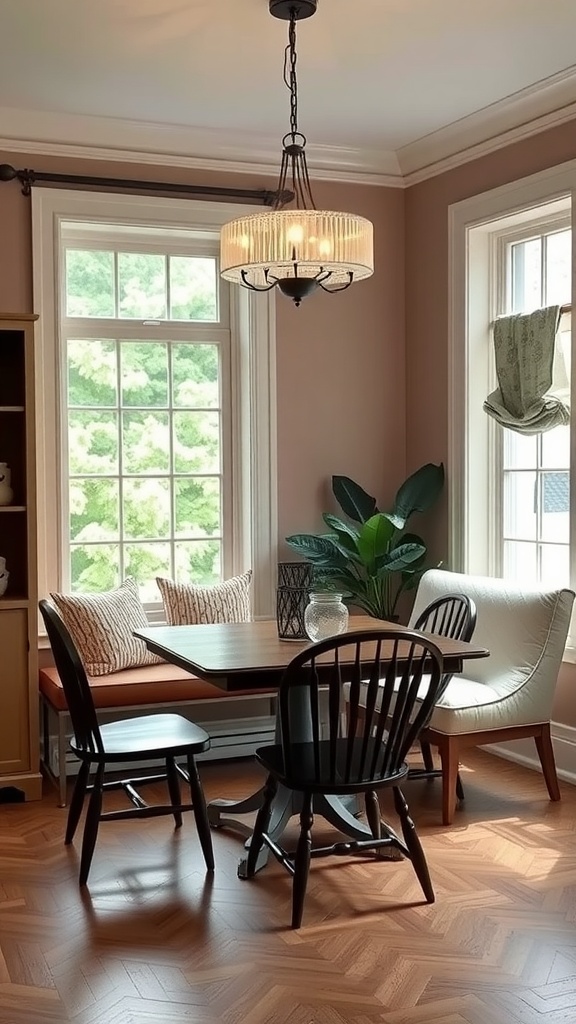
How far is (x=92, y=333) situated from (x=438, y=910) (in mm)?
3229

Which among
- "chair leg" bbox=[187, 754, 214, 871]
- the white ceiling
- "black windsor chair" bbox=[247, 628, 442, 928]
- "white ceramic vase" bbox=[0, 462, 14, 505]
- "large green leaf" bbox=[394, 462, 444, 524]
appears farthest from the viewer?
"large green leaf" bbox=[394, 462, 444, 524]

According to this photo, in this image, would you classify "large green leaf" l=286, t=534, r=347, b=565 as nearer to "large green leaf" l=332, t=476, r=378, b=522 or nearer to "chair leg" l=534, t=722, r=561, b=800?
"large green leaf" l=332, t=476, r=378, b=522

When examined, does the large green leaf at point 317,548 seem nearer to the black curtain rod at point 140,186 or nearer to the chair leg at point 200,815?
the black curtain rod at point 140,186

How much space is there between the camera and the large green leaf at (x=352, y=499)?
5.61 m

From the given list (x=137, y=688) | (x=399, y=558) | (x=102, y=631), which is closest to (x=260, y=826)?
(x=137, y=688)

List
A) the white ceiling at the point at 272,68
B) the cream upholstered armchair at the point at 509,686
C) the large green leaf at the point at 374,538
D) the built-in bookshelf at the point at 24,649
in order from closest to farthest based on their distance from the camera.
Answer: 1. the white ceiling at the point at 272,68
2. the cream upholstered armchair at the point at 509,686
3. the built-in bookshelf at the point at 24,649
4. the large green leaf at the point at 374,538

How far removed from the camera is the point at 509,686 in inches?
177

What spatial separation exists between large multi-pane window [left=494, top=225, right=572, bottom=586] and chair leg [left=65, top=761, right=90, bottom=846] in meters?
2.35

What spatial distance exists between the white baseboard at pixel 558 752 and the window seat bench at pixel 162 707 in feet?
3.86

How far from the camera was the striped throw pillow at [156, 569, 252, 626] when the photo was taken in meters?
5.19

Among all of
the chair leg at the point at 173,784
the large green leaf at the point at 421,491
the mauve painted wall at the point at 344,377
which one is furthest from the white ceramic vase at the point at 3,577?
the large green leaf at the point at 421,491

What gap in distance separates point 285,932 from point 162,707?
1.97 metres

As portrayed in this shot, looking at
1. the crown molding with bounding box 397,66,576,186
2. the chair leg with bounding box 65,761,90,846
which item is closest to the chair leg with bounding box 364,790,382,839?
the chair leg with bounding box 65,761,90,846

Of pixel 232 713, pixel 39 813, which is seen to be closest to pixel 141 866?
pixel 39 813
